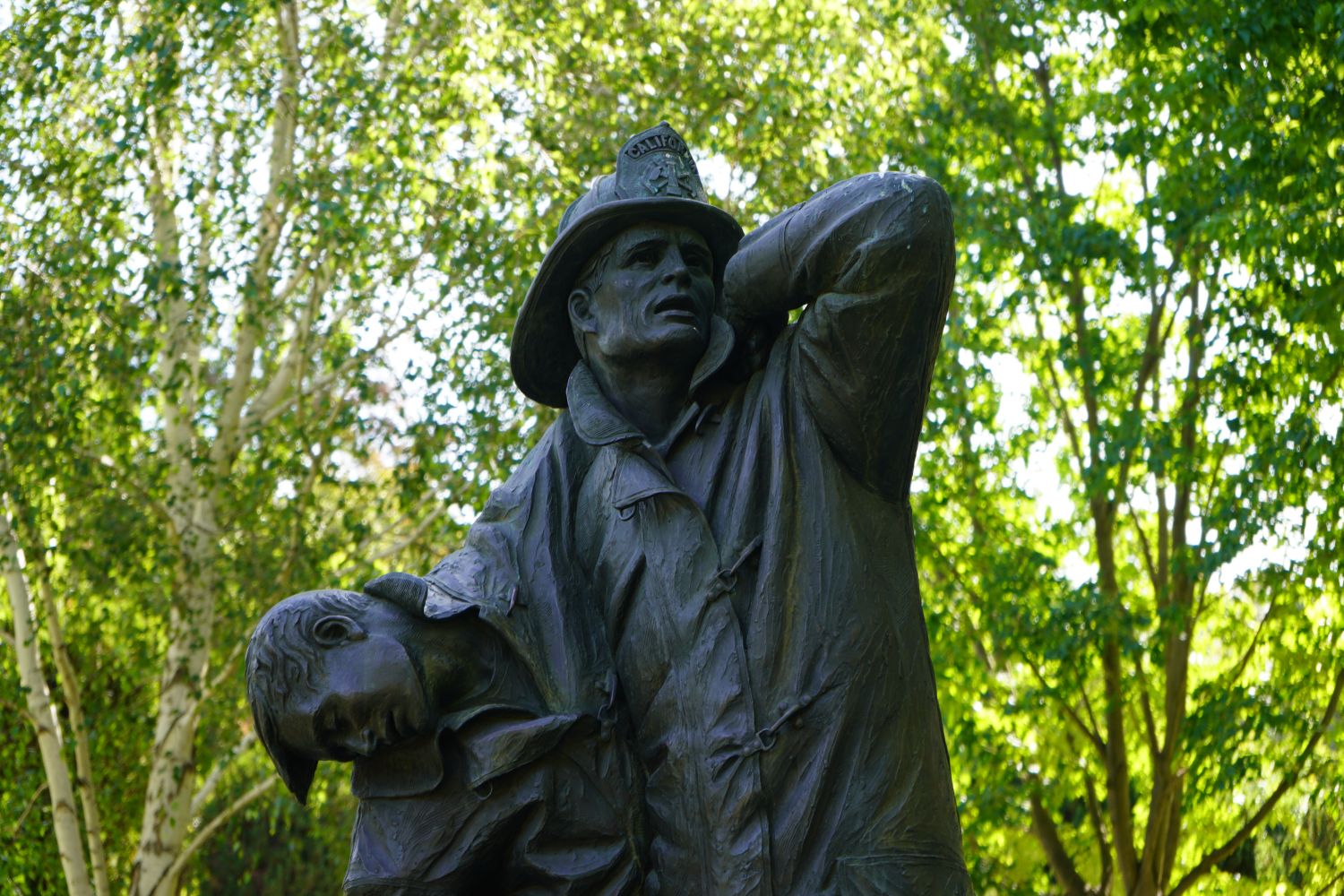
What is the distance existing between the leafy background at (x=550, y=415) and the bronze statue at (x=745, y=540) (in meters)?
6.86

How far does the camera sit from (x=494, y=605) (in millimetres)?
3037

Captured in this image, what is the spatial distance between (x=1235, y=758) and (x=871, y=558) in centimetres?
820

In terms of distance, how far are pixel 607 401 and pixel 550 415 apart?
844 cm

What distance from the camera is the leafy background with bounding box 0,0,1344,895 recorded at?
1028 cm

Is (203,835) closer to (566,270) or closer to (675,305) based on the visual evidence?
(566,270)

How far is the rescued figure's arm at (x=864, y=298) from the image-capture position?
282cm

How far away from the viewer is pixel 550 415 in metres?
11.6

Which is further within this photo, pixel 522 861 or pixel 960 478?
pixel 960 478

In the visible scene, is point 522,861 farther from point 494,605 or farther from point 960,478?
point 960,478

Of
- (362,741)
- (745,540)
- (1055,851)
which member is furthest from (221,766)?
(745,540)

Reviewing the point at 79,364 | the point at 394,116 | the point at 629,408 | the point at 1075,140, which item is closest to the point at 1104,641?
the point at 1075,140

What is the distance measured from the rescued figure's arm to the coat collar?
0.37 ft

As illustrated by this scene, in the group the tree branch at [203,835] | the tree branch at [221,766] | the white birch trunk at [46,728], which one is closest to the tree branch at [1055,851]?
the tree branch at [203,835]

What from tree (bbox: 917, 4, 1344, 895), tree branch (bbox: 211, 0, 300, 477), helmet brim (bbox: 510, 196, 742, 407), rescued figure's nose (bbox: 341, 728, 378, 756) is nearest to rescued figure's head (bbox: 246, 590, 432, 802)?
rescued figure's nose (bbox: 341, 728, 378, 756)
